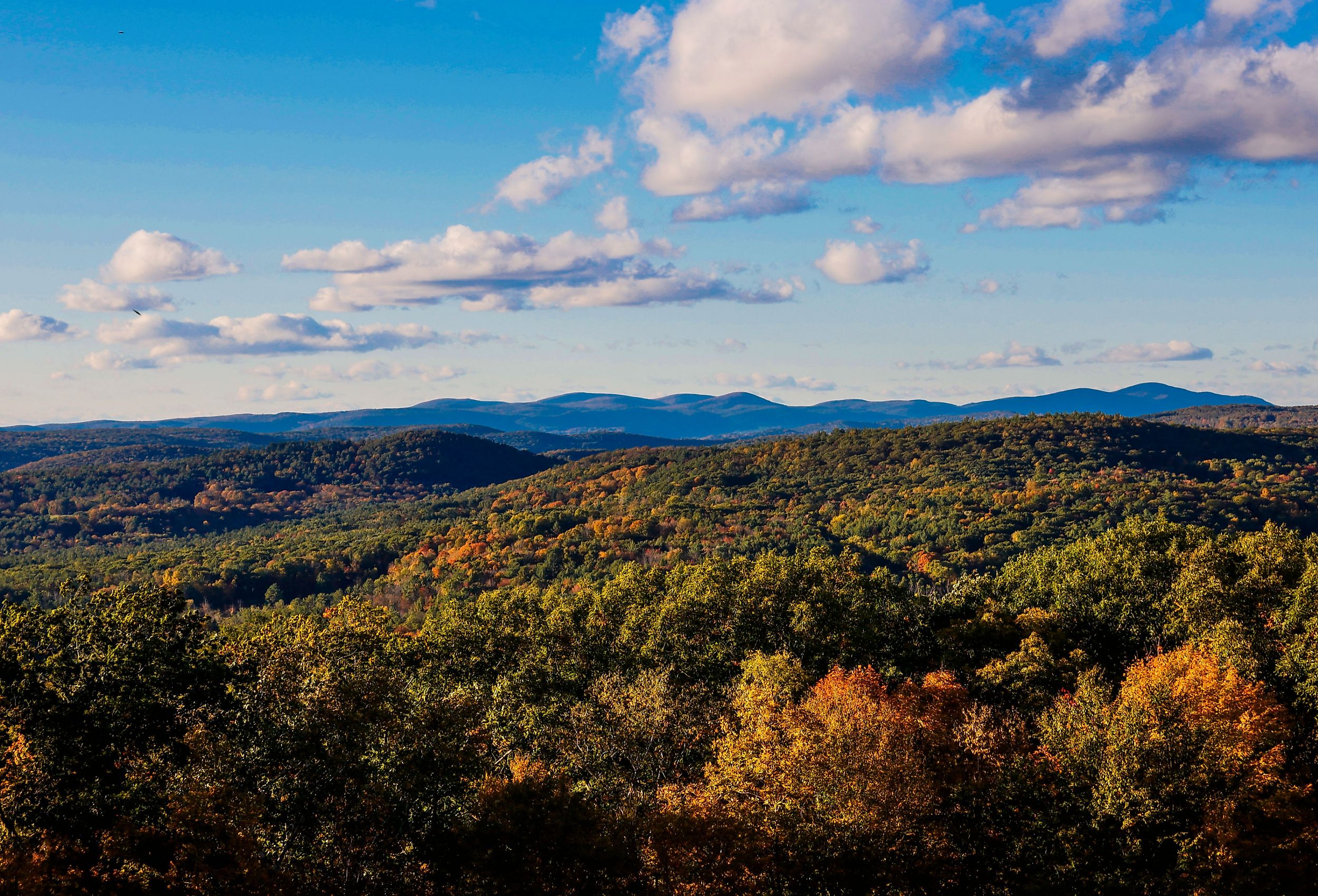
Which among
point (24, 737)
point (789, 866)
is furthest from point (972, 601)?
point (24, 737)

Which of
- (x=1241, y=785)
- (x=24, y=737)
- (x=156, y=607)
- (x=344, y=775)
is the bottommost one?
(x=1241, y=785)

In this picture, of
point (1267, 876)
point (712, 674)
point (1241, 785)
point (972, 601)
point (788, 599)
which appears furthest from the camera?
point (972, 601)

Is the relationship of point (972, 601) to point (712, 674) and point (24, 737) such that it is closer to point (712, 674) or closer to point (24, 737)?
point (712, 674)

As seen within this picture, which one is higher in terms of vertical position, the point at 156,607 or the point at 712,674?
the point at 156,607

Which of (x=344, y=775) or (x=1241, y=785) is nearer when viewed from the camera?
(x=344, y=775)

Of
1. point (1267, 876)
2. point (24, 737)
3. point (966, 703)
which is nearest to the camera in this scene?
point (24, 737)

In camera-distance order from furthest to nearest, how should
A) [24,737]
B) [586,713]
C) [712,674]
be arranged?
[712,674]
[586,713]
[24,737]

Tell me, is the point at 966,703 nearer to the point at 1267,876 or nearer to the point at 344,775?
the point at 1267,876

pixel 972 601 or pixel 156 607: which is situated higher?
pixel 156 607

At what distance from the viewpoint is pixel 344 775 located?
123 ft

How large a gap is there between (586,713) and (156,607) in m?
27.8

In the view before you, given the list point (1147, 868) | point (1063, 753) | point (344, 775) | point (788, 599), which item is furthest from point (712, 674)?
point (344, 775)

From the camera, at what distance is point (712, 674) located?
247 ft

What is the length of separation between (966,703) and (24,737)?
56.8 meters
